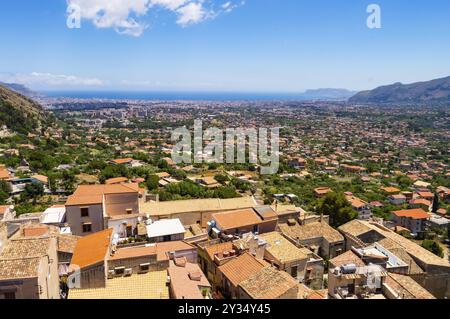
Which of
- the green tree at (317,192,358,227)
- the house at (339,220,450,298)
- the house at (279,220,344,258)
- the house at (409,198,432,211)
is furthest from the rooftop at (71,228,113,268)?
the house at (409,198,432,211)

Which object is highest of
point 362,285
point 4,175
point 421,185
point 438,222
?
point 362,285

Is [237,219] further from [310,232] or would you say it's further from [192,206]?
[310,232]

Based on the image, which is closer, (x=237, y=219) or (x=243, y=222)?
(x=243, y=222)

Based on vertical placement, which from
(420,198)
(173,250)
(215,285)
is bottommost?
(420,198)

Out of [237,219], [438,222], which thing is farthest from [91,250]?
[438,222]

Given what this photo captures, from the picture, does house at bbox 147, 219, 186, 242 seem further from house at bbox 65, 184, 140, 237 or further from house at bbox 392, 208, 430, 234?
house at bbox 392, 208, 430, 234
